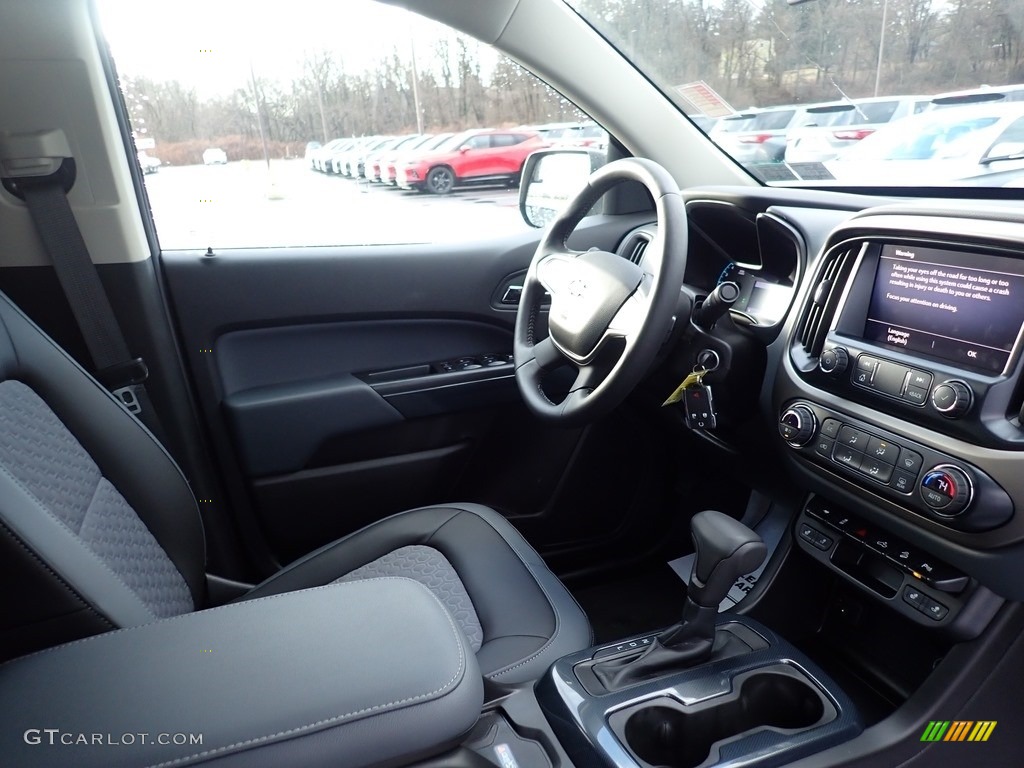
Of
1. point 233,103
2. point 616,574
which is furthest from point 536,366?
point 233,103

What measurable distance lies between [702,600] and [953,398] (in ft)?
1.53

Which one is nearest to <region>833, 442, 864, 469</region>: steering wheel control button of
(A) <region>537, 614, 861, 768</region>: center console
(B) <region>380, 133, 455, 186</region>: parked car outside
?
(A) <region>537, 614, 861, 768</region>: center console

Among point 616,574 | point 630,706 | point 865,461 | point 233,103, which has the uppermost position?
point 233,103

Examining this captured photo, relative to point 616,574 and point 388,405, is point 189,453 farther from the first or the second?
point 616,574

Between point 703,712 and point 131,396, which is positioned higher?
point 131,396

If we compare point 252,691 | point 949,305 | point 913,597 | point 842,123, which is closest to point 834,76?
point 842,123

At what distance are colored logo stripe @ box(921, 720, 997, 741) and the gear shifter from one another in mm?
332

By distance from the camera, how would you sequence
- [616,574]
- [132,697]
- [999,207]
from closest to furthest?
1. [132,697]
2. [999,207]
3. [616,574]

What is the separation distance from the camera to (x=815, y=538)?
136cm

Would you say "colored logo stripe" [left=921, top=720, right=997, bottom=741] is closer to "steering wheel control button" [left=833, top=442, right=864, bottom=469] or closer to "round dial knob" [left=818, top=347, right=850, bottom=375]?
"steering wheel control button" [left=833, top=442, right=864, bottom=469]

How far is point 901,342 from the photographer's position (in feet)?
3.84

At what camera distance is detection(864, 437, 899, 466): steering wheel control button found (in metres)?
1.11

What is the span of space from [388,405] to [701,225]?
86 cm

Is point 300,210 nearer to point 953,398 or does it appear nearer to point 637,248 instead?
point 637,248
